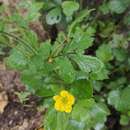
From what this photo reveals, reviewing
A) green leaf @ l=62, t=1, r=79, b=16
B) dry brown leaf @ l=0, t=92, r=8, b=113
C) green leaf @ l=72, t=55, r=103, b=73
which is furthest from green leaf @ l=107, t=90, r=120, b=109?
dry brown leaf @ l=0, t=92, r=8, b=113

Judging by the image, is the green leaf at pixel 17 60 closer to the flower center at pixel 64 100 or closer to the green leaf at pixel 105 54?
the flower center at pixel 64 100

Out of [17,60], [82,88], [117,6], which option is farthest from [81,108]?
[117,6]

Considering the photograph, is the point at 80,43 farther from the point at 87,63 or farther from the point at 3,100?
the point at 3,100

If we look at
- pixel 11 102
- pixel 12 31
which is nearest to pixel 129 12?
pixel 12 31

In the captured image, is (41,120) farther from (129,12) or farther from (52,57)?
(129,12)

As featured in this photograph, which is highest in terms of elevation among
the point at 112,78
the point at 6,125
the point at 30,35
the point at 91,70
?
the point at 30,35

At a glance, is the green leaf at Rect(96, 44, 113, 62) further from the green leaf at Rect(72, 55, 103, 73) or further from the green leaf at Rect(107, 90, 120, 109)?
the green leaf at Rect(72, 55, 103, 73)
